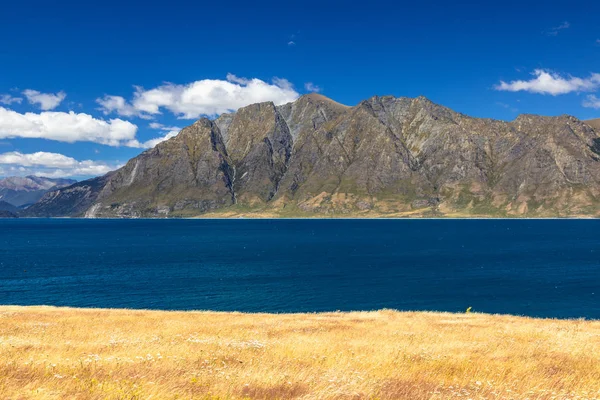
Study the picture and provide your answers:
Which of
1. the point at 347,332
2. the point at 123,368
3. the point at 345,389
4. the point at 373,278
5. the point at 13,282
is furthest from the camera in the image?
the point at 373,278

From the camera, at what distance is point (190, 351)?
20594 millimetres

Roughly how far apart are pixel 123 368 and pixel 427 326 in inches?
982

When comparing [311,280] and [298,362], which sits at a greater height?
[298,362]

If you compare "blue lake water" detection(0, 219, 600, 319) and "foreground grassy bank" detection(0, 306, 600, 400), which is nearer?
"foreground grassy bank" detection(0, 306, 600, 400)

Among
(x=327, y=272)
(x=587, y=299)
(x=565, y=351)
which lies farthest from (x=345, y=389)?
(x=327, y=272)

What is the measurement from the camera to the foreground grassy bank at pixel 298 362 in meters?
13.4

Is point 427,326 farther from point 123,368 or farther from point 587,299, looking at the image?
point 587,299

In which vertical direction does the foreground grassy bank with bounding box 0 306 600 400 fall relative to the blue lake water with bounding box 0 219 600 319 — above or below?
above

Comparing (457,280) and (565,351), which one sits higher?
(565,351)

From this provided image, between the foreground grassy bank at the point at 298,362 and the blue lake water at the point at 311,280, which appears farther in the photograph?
the blue lake water at the point at 311,280

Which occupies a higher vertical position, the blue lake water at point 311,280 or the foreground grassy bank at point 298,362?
the foreground grassy bank at point 298,362

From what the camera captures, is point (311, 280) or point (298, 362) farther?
point (311, 280)

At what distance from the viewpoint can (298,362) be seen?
18.3 m

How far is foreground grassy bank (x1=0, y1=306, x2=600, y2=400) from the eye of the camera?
13.4m
